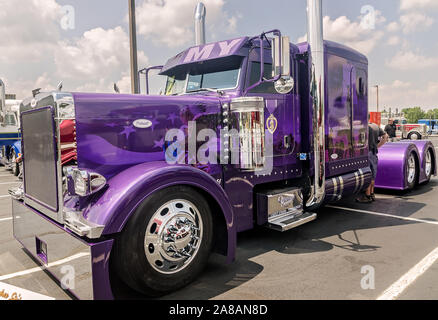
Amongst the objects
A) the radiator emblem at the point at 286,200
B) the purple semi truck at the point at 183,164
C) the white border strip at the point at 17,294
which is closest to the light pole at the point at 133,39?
the purple semi truck at the point at 183,164

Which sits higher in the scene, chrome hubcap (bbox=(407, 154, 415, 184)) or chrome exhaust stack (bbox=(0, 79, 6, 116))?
chrome exhaust stack (bbox=(0, 79, 6, 116))

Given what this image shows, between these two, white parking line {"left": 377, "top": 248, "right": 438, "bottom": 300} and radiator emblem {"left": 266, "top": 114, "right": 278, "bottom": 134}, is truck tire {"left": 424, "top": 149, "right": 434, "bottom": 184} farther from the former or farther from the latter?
radiator emblem {"left": 266, "top": 114, "right": 278, "bottom": 134}

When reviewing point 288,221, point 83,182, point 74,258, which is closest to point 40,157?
point 83,182

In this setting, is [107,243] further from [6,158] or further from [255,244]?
[6,158]

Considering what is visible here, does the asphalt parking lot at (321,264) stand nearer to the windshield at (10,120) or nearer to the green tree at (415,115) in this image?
the windshield at (10,120)

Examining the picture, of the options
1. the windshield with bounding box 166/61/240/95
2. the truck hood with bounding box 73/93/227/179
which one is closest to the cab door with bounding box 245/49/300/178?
the windshield with bounding box 166/61/240/95

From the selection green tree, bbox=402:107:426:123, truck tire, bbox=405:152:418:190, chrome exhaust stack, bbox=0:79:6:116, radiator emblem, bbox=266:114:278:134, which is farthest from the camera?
green tree, bbox=402:107:426:123

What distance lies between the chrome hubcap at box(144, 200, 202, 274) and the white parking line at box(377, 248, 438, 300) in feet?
5.27

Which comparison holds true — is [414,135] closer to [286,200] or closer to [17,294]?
[286,200]

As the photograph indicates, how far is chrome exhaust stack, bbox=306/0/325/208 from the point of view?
4375 millimetres

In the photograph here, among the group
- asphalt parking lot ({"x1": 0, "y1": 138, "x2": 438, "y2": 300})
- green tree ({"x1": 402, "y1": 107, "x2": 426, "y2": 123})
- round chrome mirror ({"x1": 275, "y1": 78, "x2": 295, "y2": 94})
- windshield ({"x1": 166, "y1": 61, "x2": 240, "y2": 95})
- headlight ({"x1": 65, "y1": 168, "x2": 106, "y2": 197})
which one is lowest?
asphalt parking lot ({"x1": 0, "y1": 138, "x2": 438, "y2": 300})

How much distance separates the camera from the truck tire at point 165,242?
2717 millimetres

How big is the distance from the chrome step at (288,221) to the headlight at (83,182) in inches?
80.1

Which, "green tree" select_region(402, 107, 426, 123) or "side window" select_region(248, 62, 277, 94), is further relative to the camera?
"green tree" select_region(402, 107, 426, 123)
